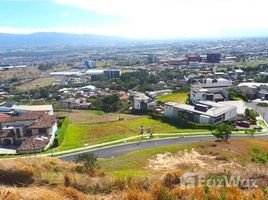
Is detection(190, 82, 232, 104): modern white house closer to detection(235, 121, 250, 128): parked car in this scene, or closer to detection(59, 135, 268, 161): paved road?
detection(235, 121, 250, 128): parked car

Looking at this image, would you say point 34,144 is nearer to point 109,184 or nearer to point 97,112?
Result: point 97,112

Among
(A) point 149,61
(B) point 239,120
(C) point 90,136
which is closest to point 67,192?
(C) point 90,136

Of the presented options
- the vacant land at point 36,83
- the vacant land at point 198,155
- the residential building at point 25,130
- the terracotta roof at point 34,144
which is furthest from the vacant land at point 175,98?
the vacant land at point 36,83

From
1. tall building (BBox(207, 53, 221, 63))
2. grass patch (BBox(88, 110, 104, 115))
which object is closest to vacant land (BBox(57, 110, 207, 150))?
grass patch (BBox(88, 110, 104, 115))

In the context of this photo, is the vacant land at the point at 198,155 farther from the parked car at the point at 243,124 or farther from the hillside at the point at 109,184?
the hillside at the point at 109,184

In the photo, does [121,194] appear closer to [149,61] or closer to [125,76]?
[125,76]

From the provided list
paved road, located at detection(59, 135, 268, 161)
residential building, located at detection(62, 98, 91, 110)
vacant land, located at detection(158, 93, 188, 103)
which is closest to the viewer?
paved road, located at detection(59, 135, 268, 161)

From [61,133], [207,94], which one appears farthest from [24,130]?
[207,94]
